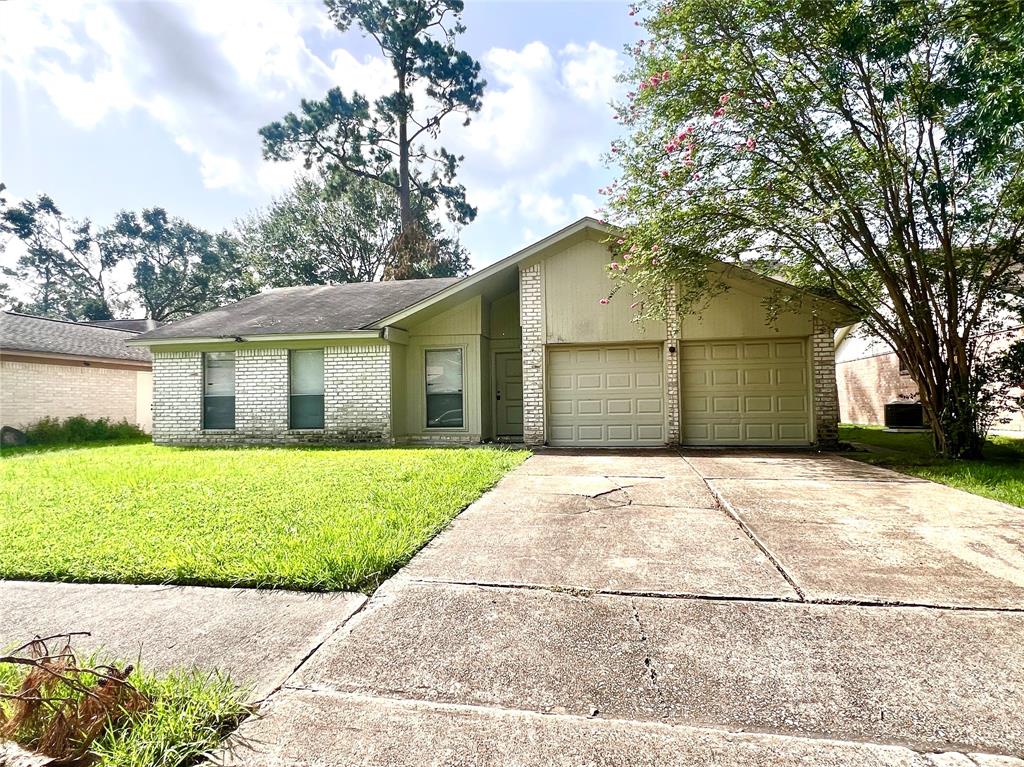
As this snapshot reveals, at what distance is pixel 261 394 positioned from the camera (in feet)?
35.7

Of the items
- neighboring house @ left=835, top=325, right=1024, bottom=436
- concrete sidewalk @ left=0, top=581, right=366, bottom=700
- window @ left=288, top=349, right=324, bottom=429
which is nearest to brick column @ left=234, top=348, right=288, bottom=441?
window @ left=288, top=349, right=324, bottom=429

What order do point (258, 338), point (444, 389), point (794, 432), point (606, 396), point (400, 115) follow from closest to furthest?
point (794, 432), point (606, 396), point (258, 338), point (444, 389), point (400, 115)

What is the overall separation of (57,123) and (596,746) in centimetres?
1270

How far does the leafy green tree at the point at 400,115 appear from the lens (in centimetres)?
2138

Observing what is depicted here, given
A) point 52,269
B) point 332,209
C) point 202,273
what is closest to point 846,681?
point 332,209

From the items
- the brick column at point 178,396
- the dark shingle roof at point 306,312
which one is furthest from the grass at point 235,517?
the dark shingle roof at point 306,312

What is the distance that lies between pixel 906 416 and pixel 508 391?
1158 centimetres

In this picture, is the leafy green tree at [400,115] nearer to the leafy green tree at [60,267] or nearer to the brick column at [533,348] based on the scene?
the brick column at [533,348]

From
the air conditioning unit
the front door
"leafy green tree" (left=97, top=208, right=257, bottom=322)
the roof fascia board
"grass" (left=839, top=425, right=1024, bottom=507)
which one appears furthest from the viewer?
"leafy green tree" (left=97, top=208, right=257, bottom=322)

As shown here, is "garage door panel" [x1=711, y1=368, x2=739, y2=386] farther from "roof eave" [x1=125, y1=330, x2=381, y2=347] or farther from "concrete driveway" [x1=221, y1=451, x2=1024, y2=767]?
"roof eave" [x1=125, y1=330, x2=381, y2=347]

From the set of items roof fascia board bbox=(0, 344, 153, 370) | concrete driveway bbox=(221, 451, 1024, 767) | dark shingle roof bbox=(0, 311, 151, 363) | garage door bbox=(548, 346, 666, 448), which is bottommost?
concrete driveway bbox=(221, 451, 1024, 767)

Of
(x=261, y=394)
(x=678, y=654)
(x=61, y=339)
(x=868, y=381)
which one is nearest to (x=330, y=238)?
(x=61, y=339)

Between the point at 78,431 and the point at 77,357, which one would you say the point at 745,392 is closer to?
the point at 78,431

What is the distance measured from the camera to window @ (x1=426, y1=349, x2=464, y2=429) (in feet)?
35.2
